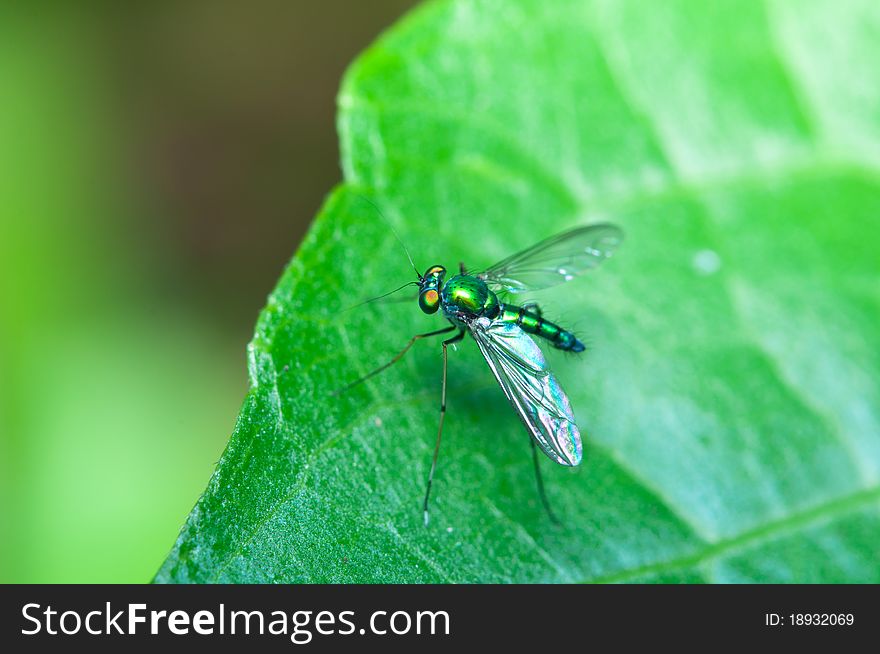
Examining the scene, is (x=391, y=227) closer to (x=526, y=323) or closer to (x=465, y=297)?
(x=465, y=297)

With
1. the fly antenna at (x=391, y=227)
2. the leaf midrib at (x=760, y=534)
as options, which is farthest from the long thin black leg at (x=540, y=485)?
the fly antenna at (x=391, y=227)

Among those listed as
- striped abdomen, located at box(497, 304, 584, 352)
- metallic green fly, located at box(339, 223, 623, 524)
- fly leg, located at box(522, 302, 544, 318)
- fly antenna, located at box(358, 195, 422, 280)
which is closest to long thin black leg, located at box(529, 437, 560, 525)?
metallic green fly, located at box(339, 223, 623, 524)

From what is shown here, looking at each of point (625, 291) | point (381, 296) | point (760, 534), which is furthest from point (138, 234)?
point (760, 534)

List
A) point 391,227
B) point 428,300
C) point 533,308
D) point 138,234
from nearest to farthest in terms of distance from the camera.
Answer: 1. point 391,227
2. point 428,300
3. point 533,308
4. point 138,234

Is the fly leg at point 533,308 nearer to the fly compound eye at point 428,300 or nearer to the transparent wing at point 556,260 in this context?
the transparent wing at point 556,260

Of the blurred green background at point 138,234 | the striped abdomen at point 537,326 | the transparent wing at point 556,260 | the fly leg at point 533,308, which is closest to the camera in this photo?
the transparent wing at point 556,260

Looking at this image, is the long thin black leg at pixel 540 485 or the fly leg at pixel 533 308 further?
the fly leg at pixel 533 308

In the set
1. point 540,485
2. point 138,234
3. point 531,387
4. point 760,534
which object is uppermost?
point 138,234

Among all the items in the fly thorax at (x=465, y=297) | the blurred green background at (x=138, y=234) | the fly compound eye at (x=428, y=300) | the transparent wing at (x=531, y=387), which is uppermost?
the blurred green background at (x=138, y=234)
